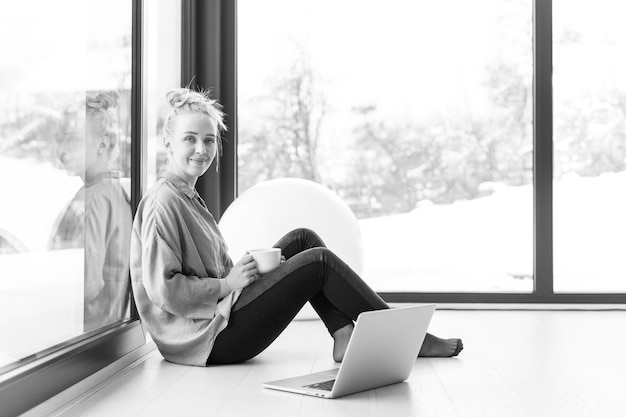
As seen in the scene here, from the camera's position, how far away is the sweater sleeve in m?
2.50

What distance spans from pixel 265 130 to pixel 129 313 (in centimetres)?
158

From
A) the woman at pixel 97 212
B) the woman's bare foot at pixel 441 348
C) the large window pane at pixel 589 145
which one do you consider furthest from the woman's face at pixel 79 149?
the large window pane at pixel 589 145

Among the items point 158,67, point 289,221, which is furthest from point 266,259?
point 158,67

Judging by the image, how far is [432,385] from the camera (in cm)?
233

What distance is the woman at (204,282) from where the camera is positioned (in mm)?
2475

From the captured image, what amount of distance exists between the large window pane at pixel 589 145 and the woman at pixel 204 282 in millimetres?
1730

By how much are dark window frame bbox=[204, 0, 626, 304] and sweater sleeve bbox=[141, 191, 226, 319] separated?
1608mm

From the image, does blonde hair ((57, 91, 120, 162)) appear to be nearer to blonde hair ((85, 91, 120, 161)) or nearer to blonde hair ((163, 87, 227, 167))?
blonde hair ((85, 91, 120, 161))

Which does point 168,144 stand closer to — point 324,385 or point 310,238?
point 310,238

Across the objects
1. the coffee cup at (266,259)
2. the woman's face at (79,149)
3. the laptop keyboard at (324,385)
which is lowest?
the laptop keyboard at (324,385)

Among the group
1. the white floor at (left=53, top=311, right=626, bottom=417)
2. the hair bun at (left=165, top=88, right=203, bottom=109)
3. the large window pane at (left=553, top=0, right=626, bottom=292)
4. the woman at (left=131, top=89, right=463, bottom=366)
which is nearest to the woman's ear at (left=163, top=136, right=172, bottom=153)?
the woman at (left=131, top=89, right=463, bottom=366)

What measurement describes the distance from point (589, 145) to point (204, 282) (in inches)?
98.1

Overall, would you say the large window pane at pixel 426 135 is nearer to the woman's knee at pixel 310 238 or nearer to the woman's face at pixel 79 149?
the woman's knee at pixel 310 238

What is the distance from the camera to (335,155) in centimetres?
425
